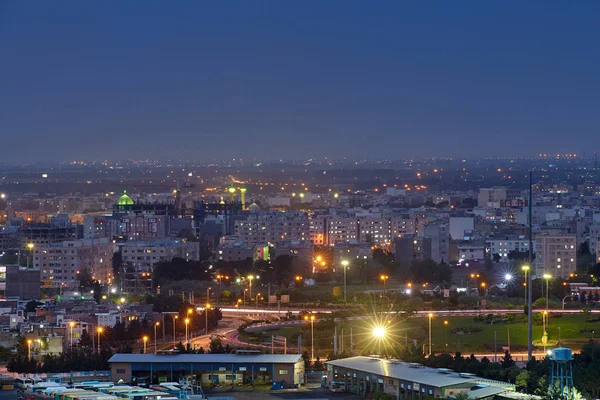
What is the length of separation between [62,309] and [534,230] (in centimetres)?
1920

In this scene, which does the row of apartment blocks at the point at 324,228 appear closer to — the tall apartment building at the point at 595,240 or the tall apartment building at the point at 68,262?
the tall apartment building at the point at 595,240

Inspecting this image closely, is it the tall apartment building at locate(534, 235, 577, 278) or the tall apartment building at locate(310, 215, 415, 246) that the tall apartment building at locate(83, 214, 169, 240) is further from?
the tall apartment building at locate(534, 235, 577, 278)

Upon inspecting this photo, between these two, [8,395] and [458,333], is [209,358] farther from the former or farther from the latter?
[458,333]

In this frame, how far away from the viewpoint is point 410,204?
74.7 meters

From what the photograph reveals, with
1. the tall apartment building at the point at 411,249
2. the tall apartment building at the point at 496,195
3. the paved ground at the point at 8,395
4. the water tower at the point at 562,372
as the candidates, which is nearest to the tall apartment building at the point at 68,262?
the tall apartment building at the point at 411,249

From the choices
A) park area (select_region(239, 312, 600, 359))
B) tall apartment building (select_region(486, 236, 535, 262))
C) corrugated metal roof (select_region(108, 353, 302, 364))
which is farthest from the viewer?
tall apartment building (select_region(486, 236, 535, 262))

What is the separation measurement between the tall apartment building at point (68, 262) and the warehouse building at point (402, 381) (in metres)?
18.9

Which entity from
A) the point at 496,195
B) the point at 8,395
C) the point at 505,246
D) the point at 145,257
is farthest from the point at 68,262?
the point at 496,195

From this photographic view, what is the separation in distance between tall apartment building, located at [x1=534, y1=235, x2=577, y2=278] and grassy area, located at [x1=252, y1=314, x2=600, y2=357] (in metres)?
11.4

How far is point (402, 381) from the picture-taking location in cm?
1688

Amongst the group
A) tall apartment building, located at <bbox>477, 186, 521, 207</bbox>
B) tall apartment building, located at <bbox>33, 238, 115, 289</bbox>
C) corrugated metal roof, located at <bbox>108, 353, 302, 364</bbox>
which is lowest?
corrugated metal roof, located at <bbox>108, 353, 302, 364</bbox>

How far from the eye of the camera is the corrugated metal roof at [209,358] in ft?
61.3

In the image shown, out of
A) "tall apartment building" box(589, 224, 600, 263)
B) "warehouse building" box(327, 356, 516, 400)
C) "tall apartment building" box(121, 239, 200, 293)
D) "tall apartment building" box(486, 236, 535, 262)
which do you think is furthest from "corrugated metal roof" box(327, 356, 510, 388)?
"tall apartment building" box(486, 236, 535, 262)

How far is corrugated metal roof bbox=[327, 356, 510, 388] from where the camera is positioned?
16547 mm
